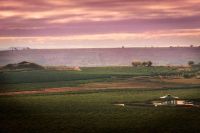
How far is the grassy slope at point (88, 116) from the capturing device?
29766 mm

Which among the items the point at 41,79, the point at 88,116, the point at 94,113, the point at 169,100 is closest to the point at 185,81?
the point at 169,100

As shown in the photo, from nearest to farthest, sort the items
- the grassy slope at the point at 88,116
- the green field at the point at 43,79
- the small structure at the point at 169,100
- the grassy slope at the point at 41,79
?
1. the grassy slope at the point at 88,116
2. the small structure at the point at 169,100
3. the green field at the point at 43,79
4. the grassy slope at the point at 41,79

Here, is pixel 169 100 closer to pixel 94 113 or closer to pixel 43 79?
pixel 94 113

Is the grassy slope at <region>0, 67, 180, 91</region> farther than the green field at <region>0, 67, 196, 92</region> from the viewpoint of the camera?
Yes

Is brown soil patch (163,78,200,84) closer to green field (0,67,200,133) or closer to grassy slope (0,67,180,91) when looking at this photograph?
green field (0,67,200,133)

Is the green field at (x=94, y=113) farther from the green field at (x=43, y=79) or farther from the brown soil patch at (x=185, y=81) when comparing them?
the brown soil patch at (x=185, y=81)

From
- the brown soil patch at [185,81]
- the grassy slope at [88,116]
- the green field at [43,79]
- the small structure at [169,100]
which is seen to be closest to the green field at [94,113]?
the grassy slope at [88,116]

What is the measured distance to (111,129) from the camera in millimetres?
29484

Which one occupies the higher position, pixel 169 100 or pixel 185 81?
pixel 185 81

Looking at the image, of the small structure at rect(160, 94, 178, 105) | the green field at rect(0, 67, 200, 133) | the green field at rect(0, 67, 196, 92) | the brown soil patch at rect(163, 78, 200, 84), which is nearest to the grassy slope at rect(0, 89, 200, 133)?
the green field at rect(0, 67, 200, 133)

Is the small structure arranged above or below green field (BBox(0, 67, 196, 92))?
below

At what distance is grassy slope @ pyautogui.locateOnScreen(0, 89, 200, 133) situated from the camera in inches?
1172

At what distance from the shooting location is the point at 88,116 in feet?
111

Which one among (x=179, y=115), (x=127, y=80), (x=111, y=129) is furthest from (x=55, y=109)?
(x=127, y=80)
